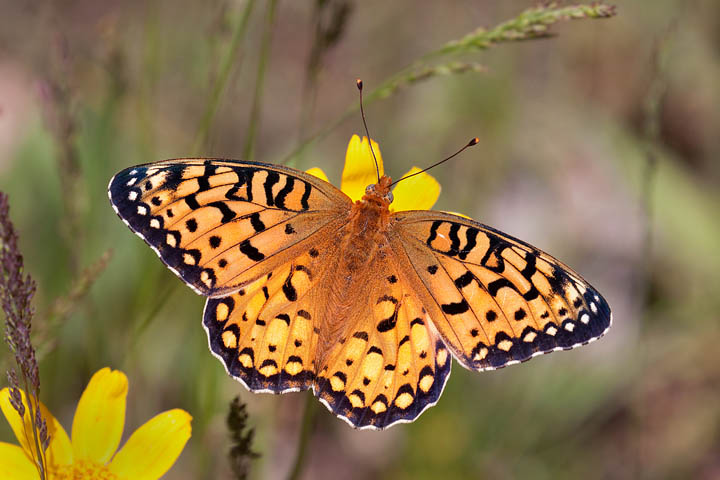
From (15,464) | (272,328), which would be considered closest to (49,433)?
(15,464)

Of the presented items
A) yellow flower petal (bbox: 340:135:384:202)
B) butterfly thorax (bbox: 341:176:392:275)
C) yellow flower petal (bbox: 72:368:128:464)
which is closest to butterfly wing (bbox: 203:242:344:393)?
butterfly thorax (bbox: 341:176:392:275)

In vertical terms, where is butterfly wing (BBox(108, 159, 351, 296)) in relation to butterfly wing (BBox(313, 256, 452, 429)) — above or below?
above

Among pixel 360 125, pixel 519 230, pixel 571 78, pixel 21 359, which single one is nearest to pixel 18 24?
pixel 360 125

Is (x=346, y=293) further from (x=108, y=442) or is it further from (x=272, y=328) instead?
(x=108, y=442)

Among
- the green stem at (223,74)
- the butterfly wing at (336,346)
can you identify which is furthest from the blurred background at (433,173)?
the butterfly wing at (336,346)

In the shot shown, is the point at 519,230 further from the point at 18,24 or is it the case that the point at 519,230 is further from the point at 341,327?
the point at 18,24

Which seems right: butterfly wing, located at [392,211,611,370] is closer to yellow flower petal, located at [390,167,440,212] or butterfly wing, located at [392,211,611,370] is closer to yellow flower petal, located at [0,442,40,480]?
yellow flower petal, located at [390,167,440,212]
